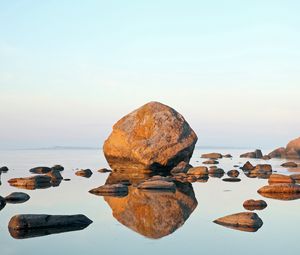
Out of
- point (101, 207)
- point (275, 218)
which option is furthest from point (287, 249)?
point (101, 207)

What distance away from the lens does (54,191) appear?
22.3 metres

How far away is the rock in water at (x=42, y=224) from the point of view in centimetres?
1295

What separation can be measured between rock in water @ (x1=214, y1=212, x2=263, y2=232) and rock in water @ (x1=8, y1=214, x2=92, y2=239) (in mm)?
4332

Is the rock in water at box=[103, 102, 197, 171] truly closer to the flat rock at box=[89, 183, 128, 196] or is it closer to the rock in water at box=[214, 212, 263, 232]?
the flat rock at box=[89, 183, 128, 196]

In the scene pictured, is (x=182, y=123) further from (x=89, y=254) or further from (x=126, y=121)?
(x=89, y=254)

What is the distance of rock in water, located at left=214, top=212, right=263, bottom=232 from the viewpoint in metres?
13.6

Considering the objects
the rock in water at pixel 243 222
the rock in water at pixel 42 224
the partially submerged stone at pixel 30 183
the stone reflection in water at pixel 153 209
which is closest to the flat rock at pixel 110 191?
the stone reflection in water at pixel 153 209

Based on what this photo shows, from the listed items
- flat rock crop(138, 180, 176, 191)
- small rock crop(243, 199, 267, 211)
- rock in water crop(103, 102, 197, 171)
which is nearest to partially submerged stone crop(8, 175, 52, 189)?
flat rock crop(138, 180, 176, 191)

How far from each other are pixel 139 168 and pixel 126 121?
4128 millimetres

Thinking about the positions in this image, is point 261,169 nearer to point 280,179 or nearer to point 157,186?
point 280,179

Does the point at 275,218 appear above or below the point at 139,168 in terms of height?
above

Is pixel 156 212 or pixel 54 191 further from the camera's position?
pixel 54 191

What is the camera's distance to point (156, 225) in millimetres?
13961

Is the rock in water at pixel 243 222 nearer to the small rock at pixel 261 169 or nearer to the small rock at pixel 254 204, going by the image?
the small rock at pixel 254 204
